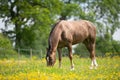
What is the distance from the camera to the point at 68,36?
848 inches

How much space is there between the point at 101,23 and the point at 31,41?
56.5 feet

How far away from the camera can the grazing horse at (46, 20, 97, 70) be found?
68.2 ft

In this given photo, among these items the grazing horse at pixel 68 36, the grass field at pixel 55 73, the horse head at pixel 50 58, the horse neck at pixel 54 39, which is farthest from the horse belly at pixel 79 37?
the grass field at pixel 55 73

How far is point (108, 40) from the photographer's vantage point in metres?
70.8

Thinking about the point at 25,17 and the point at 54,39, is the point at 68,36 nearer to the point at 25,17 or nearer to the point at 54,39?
the point at 54,39

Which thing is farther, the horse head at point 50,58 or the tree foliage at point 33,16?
the tree foliage at point 33,16

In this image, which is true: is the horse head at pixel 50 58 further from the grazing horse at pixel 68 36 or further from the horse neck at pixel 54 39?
the horse neck at pixel 54 39

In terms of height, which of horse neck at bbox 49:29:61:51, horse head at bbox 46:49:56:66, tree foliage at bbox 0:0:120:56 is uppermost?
horse neck at bbox 49:29:61:51

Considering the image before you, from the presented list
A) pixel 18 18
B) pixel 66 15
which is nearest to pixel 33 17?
pixel 18 18

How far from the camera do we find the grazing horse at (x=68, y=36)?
20.8 m

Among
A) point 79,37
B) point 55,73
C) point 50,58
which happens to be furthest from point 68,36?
point 55,73

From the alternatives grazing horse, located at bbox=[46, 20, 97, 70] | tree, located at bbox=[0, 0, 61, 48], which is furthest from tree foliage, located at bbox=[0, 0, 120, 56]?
grazing horse, located at bbox=[46, 20, 97, 70]

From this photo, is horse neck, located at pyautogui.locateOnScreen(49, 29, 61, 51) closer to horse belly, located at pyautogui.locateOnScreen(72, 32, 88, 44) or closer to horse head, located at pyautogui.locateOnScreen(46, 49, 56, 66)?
horse head, located at pyautogui.locateOnScreen(46, 49, 56, 66)

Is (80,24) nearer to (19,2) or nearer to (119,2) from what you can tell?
(19,2)
